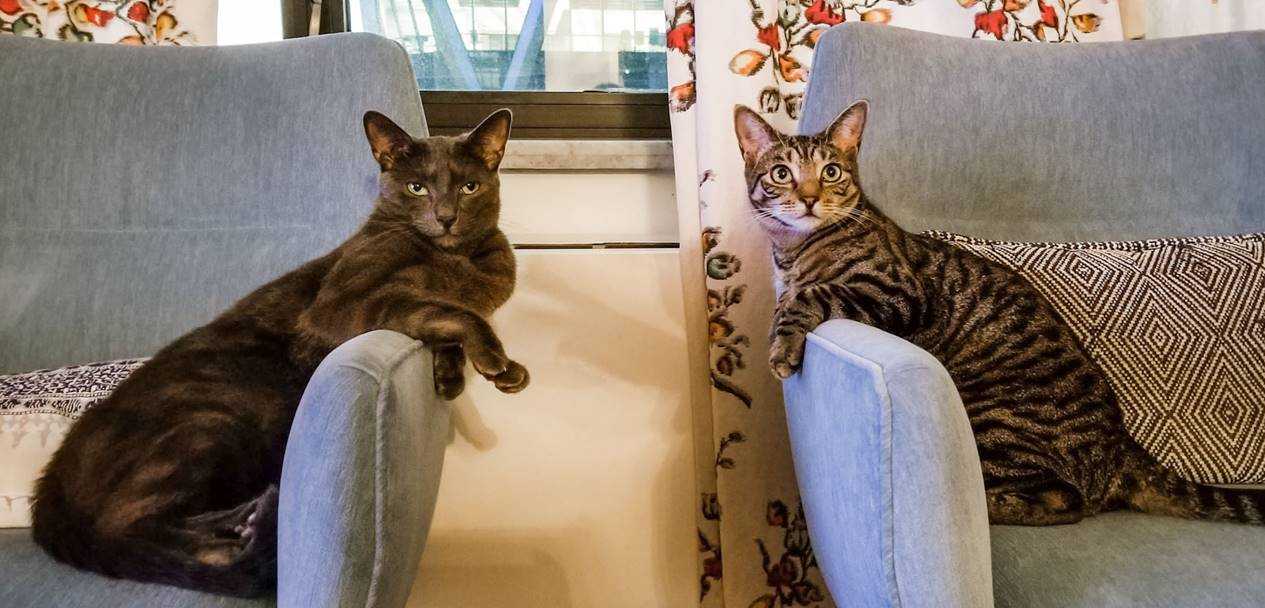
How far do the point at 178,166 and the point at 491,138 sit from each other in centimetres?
52

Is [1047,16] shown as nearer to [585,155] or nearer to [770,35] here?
[770,35]

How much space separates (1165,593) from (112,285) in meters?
1.32

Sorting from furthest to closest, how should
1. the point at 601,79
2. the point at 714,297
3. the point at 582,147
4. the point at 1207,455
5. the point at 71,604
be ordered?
the point at 601,79, the point at 582,147, the point at 714,297, the point at 1207,455, the point at 71,604

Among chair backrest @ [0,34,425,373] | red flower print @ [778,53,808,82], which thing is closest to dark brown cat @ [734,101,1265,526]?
red flower print @ [778,53,808,82]

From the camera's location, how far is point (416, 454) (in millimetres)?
734

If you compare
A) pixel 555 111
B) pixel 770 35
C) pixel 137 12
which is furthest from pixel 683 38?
pixel 137 12

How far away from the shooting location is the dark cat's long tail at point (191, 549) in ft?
2.06

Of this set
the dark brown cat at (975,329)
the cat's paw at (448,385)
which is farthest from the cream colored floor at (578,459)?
the cat's paw at (448,385)

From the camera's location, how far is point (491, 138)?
101 centimetres

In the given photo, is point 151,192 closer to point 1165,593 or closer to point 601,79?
point 601,79

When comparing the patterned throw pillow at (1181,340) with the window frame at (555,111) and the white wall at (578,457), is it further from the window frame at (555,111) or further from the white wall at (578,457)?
the window frame at (555,111)

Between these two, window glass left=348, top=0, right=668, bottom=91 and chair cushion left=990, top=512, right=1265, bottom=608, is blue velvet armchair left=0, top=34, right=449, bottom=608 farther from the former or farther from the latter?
chair cushion left=990, top=512, right=1265, bottom=608

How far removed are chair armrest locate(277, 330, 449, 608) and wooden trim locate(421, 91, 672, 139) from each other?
0.92 meters

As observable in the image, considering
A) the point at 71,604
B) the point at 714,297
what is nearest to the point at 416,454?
the point at 71,604
